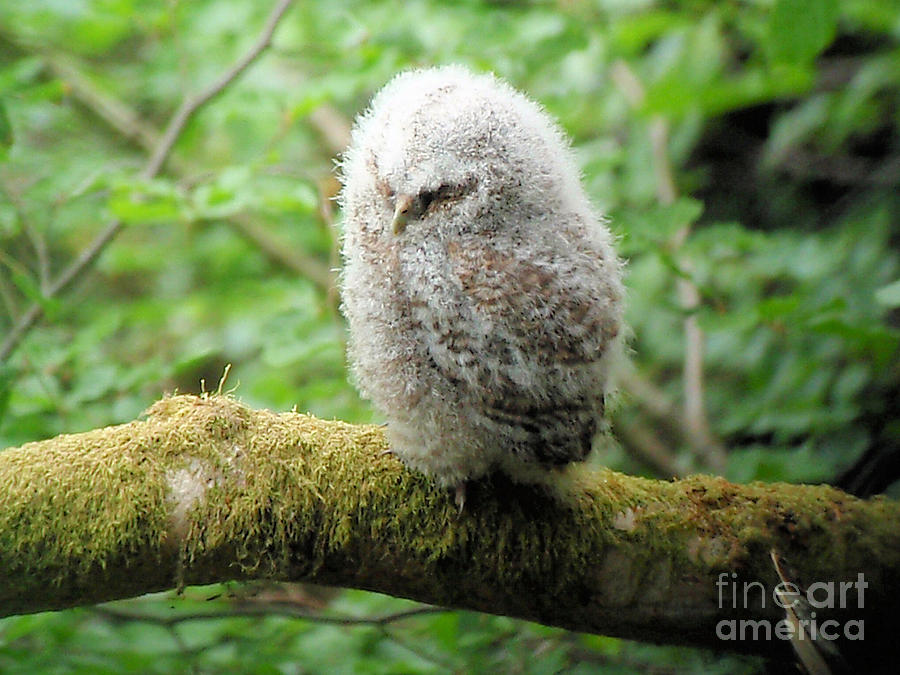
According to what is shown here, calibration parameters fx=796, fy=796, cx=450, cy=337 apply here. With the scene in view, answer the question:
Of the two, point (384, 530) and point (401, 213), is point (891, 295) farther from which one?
point (384, 530)

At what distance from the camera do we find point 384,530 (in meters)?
1.64

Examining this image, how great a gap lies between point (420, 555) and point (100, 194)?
6.58ft

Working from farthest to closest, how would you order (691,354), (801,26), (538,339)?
(691,354), (801,26), (538,339)

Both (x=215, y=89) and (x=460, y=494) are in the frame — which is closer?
(x=460, y=494)

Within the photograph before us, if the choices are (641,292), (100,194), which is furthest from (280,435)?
(641,292)

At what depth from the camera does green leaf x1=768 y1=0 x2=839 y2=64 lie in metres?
1.81

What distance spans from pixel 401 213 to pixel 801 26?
3.41ft

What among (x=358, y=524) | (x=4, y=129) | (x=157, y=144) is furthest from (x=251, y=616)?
(x=157, y=144)

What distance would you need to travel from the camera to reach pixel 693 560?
5.74 ft

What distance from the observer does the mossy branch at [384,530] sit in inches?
61.0

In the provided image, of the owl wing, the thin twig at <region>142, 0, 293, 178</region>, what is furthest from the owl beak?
the thin twig at <region>142, 0, 293, 178</region>

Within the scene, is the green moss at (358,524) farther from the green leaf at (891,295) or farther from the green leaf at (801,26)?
the green leaf at (801,26)

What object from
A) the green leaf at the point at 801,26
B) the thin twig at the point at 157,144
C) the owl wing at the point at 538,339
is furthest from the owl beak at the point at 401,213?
the thin twig at the point at 157,144

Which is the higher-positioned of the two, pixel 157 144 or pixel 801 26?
pixel 157 144
